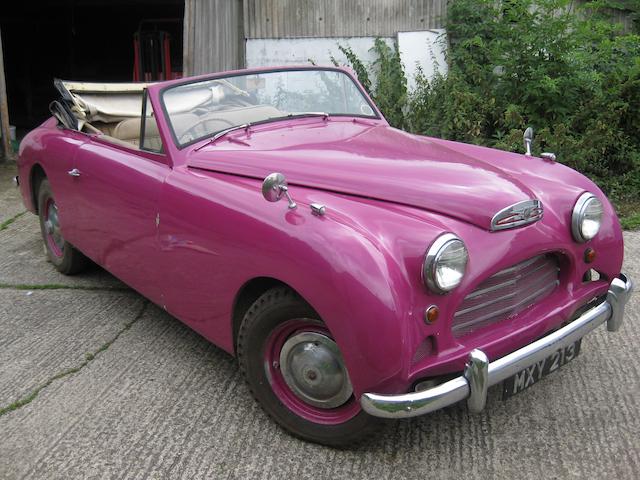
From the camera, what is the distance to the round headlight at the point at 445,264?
2.16 metres

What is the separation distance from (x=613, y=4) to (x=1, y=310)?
693 centimetres

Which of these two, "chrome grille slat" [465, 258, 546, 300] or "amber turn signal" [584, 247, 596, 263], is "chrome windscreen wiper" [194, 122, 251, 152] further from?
"amber turn signal" [584, 247, 596, 263]

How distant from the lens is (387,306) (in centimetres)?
210

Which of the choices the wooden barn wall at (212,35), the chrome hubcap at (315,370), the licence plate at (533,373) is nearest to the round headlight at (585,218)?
the licence plate at (533,373)

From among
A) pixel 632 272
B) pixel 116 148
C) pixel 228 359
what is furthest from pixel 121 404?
pixel 632 272

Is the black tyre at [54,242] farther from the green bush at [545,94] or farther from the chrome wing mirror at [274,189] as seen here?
the green bush at [545,94]

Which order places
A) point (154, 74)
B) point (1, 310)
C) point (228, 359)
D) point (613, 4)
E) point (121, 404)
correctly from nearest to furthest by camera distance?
point (121, 404) < point (228, 359) < point (1, 310) < point (613, 4) < point (154, 74)

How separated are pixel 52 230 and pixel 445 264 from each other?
134 inches

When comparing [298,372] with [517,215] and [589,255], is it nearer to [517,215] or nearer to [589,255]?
[517,215]

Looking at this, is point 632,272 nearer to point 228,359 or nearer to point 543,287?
point 543,287

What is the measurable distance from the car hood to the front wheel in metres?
0.57

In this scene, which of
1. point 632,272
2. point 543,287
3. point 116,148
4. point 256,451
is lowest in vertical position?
point 256,451

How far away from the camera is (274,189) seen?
94.7 inches

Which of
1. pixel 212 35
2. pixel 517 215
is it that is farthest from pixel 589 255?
pixel 212 35
